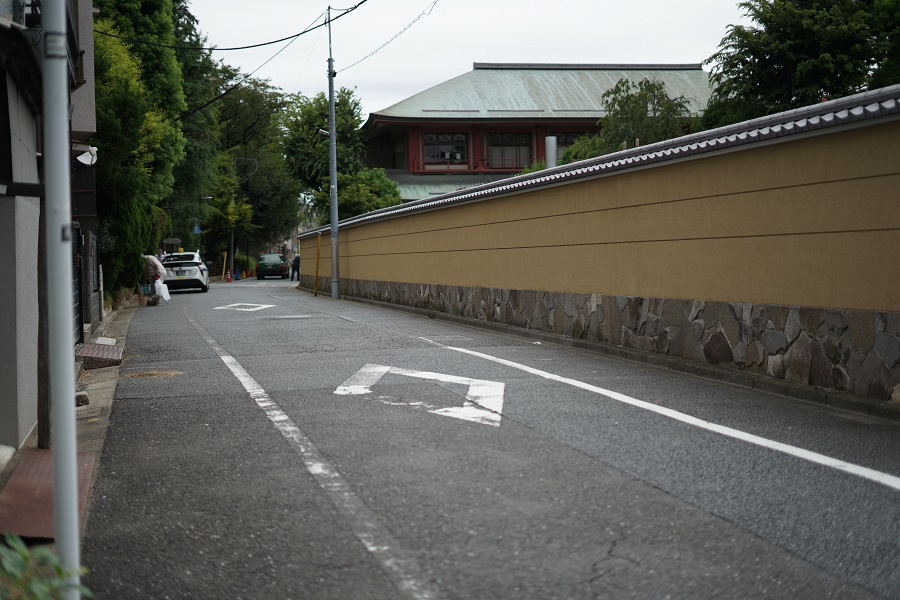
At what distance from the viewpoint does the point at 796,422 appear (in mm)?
7734

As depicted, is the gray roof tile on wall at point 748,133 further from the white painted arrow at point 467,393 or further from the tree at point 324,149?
the tree at point 324,149

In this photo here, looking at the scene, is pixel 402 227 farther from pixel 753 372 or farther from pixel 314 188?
pixel 314 188

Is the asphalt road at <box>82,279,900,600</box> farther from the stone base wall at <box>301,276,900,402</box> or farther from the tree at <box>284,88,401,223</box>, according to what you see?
the tree at <box>284,88,401,223</box>

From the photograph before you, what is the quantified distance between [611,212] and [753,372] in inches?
165

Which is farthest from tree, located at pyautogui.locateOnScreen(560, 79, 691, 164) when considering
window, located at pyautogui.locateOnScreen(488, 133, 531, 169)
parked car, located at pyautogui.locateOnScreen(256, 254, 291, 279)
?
parked car, located at pyautogui.locateOnScreen(256, 254, 291, 279)

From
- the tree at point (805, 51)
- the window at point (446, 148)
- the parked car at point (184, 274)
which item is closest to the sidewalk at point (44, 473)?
the parked car at point (184, 274)

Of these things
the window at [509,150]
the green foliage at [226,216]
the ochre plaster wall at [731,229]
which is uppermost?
the window at [509,150]

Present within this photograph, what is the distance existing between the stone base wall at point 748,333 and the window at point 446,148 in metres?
31.3

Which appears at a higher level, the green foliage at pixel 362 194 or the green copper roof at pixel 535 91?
the green copper roof at pixel 535 91

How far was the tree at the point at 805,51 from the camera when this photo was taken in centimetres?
3256

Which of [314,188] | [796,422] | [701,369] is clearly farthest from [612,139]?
[796,422]

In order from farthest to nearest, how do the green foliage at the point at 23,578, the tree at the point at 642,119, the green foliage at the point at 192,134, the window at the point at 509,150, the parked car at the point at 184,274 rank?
the window at the point at 509,150
the green foliage at the point at 192,134
the parked car at the point at 184,274
the tree at the point at 642,119
the green foliage at the point at 23,578

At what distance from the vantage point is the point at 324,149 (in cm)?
4475

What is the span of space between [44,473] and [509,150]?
4367 cm
